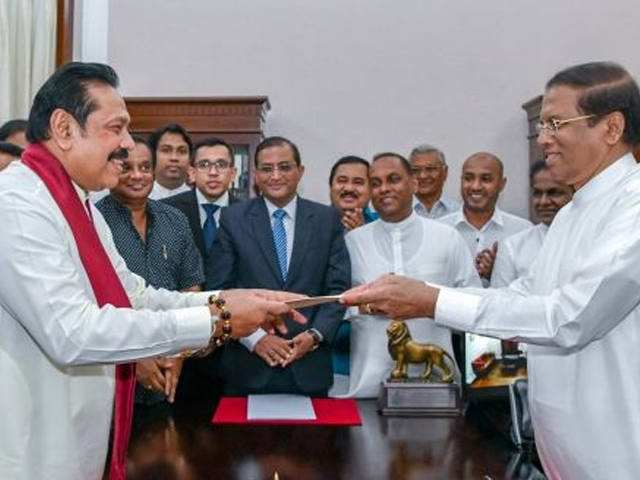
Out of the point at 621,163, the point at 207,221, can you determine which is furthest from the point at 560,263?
the point at 207,221

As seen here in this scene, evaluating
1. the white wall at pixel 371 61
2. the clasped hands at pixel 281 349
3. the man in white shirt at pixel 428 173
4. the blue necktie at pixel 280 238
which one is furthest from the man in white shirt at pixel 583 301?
the white wall at pixel 371 61

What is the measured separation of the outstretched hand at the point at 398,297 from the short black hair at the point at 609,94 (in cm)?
63

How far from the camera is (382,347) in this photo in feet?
10.5

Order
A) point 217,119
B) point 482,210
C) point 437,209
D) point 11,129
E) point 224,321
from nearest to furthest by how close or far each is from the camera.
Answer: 1. point 224,321
2. point 11,129
3. point 482,210
4. point 437,209
5. point 217,119

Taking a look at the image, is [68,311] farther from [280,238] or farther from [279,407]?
[280,238]

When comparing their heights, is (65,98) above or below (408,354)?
above

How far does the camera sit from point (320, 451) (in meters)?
2.19

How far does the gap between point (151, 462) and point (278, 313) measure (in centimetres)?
53

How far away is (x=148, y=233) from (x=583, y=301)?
1.96 metres

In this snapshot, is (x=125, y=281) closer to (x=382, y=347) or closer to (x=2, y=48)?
(x=382, y=347)

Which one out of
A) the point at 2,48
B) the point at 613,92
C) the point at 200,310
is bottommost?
the point at 200,310

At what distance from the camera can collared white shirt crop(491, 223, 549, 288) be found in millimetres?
3723

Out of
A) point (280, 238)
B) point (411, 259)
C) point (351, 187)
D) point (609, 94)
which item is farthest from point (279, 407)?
point (351, 187)

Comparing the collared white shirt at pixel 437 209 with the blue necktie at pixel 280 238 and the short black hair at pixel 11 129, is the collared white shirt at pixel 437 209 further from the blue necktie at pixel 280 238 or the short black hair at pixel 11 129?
the short black hair at pixel 11 129
